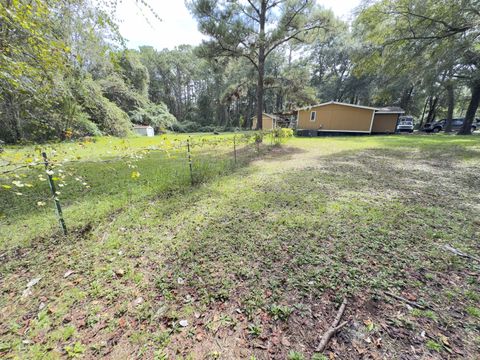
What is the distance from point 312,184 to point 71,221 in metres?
4.98

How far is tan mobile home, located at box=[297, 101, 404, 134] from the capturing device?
17.7 metres

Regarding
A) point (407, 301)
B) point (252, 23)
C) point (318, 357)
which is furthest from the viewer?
point (252, 23)

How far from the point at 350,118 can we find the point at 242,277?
19.8 metres

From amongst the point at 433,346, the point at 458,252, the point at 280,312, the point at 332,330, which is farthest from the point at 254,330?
the point at 458,252

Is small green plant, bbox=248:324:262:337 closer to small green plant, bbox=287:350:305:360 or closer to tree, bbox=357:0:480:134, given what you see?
small green plant, bbox=287:350:305:360

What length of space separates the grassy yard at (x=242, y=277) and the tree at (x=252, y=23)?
30.0 feet

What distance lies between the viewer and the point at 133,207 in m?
3.92

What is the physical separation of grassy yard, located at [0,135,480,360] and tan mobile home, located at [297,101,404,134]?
1556 cm

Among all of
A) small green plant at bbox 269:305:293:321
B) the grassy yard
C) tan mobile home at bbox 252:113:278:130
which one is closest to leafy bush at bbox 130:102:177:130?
tan mobile home at bbox 252:113:278:130

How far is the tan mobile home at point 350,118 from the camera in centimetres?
1772

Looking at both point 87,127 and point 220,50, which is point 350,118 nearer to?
point 220,50

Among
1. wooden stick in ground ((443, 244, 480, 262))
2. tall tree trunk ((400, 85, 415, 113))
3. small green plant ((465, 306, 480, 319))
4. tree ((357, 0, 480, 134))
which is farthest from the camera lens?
tall tree trunk ((400, 85, 415, 113))

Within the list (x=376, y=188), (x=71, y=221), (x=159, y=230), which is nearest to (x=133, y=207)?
(x=71, y=221)

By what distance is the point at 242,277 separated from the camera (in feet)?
7.13
